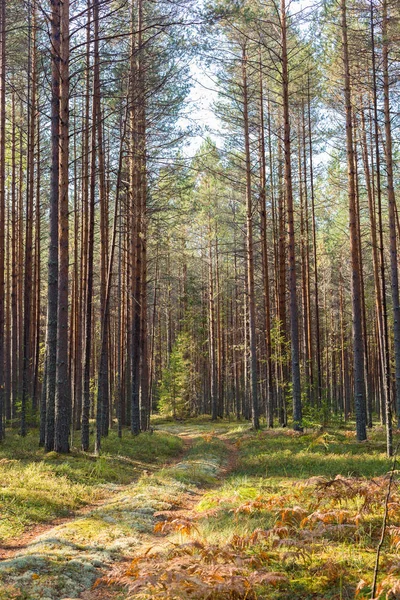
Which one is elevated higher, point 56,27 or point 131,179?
point 56,27

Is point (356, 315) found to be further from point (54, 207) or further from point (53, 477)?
point (53, 477)

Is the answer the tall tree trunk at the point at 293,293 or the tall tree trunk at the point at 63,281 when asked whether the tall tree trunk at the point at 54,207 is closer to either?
the tall tree trunk at the point at 63,281

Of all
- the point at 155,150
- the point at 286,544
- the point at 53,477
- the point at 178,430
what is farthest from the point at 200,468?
the point at 178,430

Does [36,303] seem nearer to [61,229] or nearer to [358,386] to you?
[61,229]

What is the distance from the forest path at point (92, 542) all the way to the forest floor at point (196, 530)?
0.06 feet

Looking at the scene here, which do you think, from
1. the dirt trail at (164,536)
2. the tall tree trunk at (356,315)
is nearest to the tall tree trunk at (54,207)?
the dirt trail at (164,536)

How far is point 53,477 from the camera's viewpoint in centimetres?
908

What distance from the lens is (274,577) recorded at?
11.0 ft

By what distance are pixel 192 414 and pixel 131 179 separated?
2595 cm

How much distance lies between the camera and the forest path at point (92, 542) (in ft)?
14.1

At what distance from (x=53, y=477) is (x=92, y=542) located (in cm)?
383

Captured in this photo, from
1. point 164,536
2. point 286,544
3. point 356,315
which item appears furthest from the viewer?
point 356,315

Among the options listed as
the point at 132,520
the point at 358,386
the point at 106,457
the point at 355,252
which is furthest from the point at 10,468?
the point at 355,252

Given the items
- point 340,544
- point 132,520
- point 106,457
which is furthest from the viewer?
point 106,457
